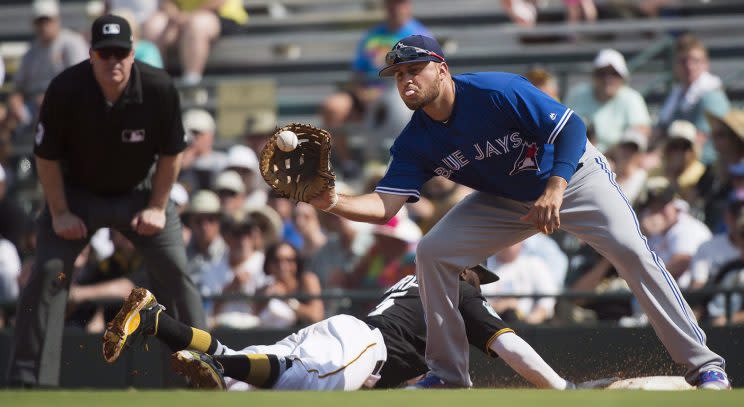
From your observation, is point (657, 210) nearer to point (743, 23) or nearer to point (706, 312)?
point (706, 312)

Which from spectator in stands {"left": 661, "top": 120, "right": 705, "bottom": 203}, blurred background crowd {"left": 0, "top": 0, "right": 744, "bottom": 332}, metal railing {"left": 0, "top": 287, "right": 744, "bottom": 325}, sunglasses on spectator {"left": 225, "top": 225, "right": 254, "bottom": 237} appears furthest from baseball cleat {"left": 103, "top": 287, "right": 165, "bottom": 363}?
spectator in stands {"left": 661, "top": 120, "right": 705, "bottom": 203}

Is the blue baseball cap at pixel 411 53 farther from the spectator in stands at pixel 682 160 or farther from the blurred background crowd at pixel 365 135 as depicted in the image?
the spectator in stands at pixel 682 160

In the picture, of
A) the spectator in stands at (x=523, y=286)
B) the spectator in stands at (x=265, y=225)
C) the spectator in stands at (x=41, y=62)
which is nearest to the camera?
the spectator in stands at (x=523, y=286)

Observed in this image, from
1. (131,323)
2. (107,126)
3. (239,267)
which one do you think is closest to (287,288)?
(239,267)

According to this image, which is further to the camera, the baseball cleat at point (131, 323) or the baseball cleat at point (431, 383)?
the baseball cleat at point (431, 383)

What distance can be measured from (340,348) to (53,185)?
2.13m

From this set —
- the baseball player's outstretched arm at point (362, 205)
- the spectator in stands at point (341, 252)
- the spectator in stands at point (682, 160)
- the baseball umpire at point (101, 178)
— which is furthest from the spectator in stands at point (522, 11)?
the baseball player's outstretched arm at point (362, 205)

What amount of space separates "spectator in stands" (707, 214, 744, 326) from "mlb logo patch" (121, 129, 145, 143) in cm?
409

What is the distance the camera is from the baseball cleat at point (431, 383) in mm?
7125

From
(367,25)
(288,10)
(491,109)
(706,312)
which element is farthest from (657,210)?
(288,10)

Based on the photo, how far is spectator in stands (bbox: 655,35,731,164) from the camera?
36.1ft

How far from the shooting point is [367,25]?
14227 millimetres

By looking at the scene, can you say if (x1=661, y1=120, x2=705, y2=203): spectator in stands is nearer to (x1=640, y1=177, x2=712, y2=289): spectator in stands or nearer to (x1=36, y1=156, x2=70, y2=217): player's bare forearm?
(x1=640, y1=177, x2=712, y2=289): spectator in stands

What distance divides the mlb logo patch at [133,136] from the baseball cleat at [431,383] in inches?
87.7
